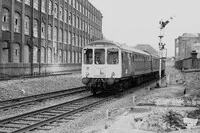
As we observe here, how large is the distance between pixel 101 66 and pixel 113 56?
1.03 meters

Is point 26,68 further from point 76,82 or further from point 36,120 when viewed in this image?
point 36,120

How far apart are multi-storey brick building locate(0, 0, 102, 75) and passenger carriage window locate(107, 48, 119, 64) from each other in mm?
13472

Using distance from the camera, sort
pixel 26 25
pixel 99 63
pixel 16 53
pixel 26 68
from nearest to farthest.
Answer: pixel 99 63, pixel 16 53, pixel 26 68, pixel 26 25

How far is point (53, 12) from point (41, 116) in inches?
1235

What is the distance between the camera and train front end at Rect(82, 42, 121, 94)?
17078 millimetres

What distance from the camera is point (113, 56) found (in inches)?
689

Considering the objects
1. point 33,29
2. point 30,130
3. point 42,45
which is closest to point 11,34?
point 33,29

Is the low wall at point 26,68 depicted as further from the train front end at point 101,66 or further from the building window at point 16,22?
the train front end at point 101,66

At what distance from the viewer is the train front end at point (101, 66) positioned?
17078 millimetres

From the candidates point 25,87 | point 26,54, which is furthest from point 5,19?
point 25,87

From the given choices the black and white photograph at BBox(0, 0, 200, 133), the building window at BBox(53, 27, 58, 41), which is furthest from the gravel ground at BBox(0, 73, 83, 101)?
the building window at BBox(53, 27, 58, 41)

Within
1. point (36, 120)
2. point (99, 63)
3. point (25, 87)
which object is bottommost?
point (36, 120)

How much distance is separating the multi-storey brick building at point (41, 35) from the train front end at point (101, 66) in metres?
12.5

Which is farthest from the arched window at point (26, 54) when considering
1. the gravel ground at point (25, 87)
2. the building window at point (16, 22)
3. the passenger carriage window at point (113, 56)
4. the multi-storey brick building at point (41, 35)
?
the passenger carriage window at point (113, 56)
